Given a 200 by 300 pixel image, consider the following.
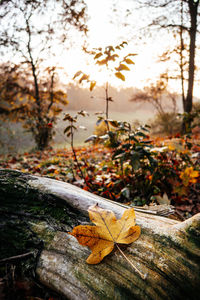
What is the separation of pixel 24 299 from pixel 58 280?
4.7 inches

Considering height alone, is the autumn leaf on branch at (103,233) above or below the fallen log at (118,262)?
above

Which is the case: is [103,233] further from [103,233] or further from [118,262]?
[118,262]

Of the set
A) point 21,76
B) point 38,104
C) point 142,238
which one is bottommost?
point 142,238

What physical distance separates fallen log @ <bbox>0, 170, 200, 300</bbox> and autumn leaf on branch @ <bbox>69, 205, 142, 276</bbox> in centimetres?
6

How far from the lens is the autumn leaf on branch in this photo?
64 cm

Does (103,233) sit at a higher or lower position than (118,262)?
higher

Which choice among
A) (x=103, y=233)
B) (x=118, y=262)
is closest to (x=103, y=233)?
(x=103, y=233)

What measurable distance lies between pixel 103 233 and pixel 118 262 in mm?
123

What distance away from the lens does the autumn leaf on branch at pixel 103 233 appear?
643 millimetres

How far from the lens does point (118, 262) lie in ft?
2.19

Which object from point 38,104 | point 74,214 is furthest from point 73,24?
point 74,214

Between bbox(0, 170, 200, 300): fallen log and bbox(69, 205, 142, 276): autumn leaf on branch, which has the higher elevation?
bbox(69, 205, 142, 276): autumn leaf on branch

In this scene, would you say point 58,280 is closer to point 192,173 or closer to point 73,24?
point 192,173

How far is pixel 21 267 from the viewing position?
698 mm
